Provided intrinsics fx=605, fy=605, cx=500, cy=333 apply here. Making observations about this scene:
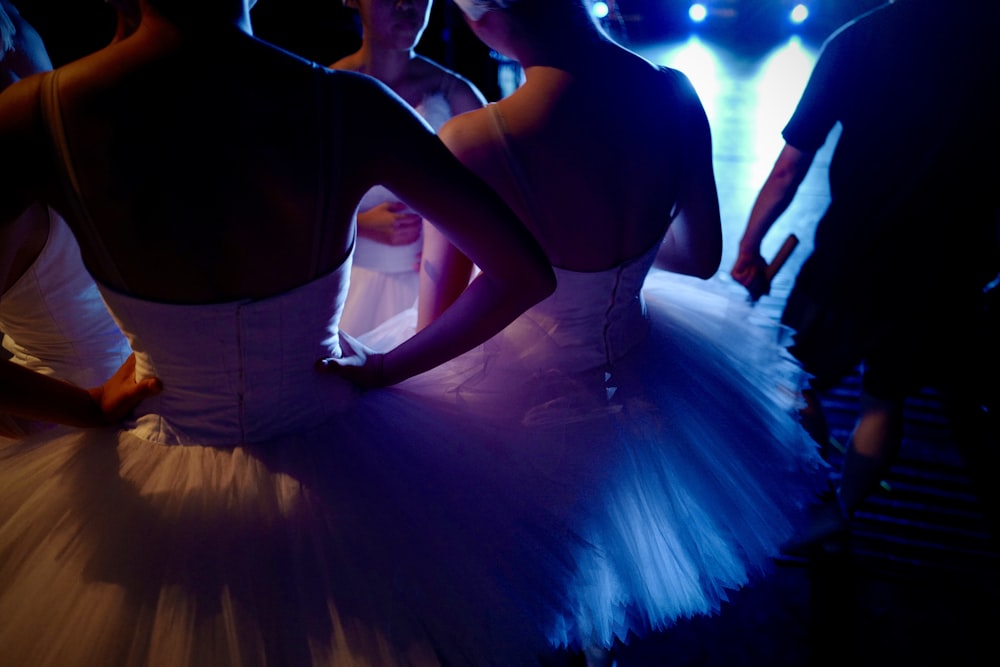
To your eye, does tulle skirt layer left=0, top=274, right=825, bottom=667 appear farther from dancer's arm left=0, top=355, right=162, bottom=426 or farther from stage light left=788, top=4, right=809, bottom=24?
stage light left=788, top=4, right=809, bottom=24

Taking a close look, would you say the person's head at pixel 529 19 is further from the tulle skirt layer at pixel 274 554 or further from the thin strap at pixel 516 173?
the tulle skirt layer at pixel 274 554

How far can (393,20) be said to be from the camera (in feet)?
5.81

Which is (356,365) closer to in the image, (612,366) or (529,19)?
(612,366)

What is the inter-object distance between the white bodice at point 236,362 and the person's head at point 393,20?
117 centimetres

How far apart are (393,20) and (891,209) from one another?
152cm

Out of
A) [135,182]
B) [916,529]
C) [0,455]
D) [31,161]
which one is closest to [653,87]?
[135,182]

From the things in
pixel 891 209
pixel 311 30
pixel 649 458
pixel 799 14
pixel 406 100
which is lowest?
pixel 649 458

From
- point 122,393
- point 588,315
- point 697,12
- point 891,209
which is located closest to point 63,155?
point 122,393

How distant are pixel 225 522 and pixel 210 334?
0.92 ft

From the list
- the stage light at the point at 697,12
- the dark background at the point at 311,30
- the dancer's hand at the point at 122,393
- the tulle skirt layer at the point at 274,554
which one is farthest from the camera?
the stage light at the point at 697,12

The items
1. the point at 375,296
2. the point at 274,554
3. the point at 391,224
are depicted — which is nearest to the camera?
the point at 274,554

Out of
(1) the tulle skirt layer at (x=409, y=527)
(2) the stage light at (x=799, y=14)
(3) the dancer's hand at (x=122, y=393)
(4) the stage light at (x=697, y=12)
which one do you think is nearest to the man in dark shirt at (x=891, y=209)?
(1) the tulle skirt layer at (x=409, y=527)

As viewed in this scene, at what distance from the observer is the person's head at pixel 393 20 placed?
175 centimetres

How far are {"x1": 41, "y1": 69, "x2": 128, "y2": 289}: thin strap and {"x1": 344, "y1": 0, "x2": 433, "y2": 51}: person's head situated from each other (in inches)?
48.3
